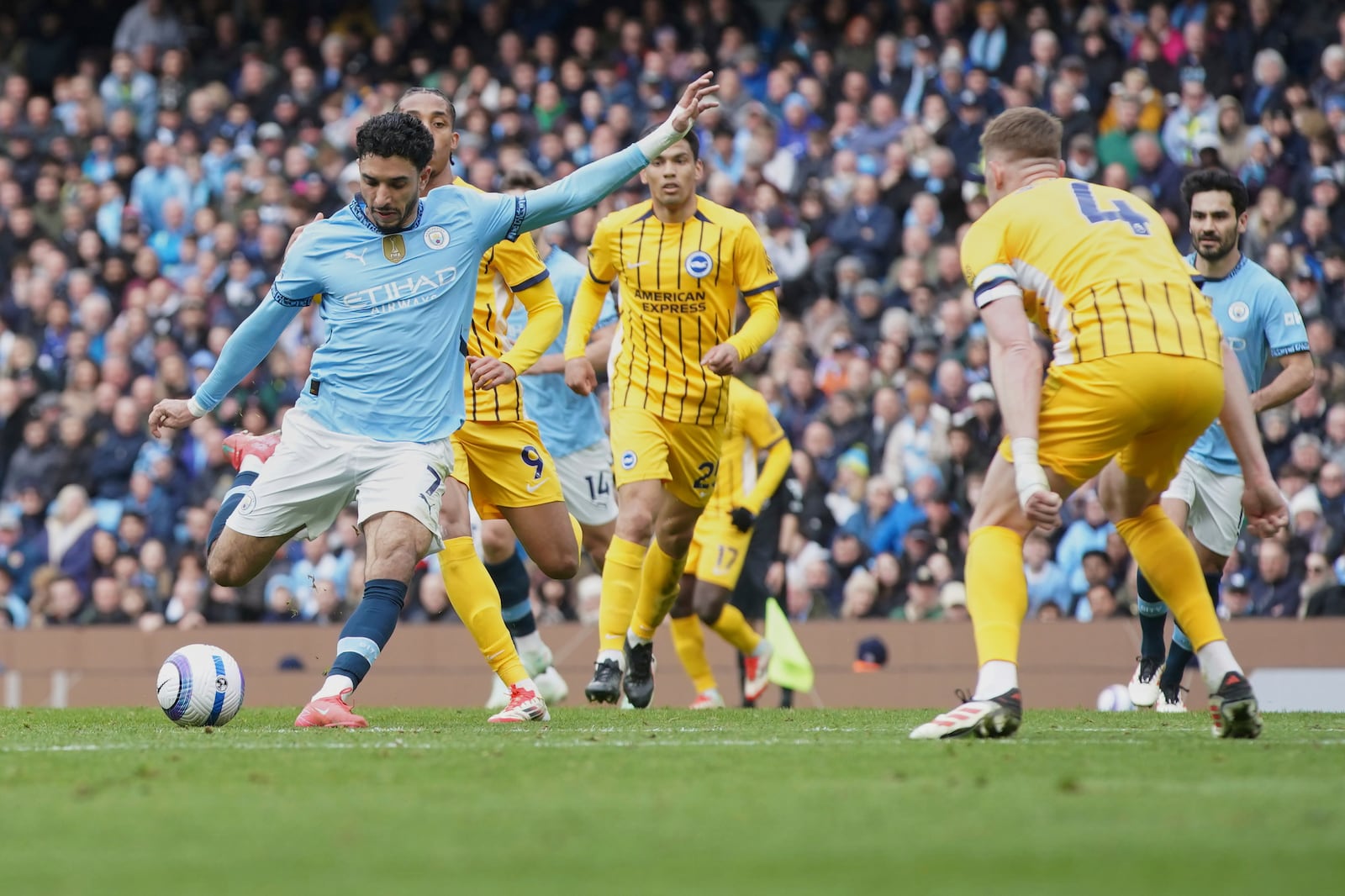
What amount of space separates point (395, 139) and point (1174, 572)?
10.9 ft

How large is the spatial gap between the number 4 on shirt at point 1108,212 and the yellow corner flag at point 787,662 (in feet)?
21.3

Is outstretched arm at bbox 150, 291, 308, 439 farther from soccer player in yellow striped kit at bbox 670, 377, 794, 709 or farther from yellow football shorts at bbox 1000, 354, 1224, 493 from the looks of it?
soccer player in yellow striped kit at bbox 670, 377, 794, 709

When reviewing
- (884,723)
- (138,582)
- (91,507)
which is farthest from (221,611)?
(884,723)

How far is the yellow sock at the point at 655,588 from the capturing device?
9289mm

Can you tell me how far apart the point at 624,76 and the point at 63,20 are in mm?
8039

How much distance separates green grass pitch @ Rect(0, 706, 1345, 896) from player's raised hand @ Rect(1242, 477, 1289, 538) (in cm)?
75

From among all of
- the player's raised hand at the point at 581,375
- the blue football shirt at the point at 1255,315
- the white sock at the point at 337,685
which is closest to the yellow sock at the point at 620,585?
the player's raised hand at the point at 581,375

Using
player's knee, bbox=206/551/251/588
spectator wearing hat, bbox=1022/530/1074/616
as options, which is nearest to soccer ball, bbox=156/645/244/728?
player's knee, bbox=206/551/251/588

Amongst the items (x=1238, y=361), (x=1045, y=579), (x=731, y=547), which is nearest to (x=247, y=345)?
(x=1238, y=361)

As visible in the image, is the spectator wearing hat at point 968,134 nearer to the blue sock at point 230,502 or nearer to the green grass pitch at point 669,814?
the blue sock at point 230,502

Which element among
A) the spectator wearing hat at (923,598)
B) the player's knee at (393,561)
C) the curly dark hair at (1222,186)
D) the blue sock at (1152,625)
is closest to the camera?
the player's knee at (393,561)

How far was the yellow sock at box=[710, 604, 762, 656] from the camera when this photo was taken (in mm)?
11555

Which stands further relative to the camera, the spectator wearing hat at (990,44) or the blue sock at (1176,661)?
the spectator wearing hat at (990,44)

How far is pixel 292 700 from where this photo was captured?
571 inches
